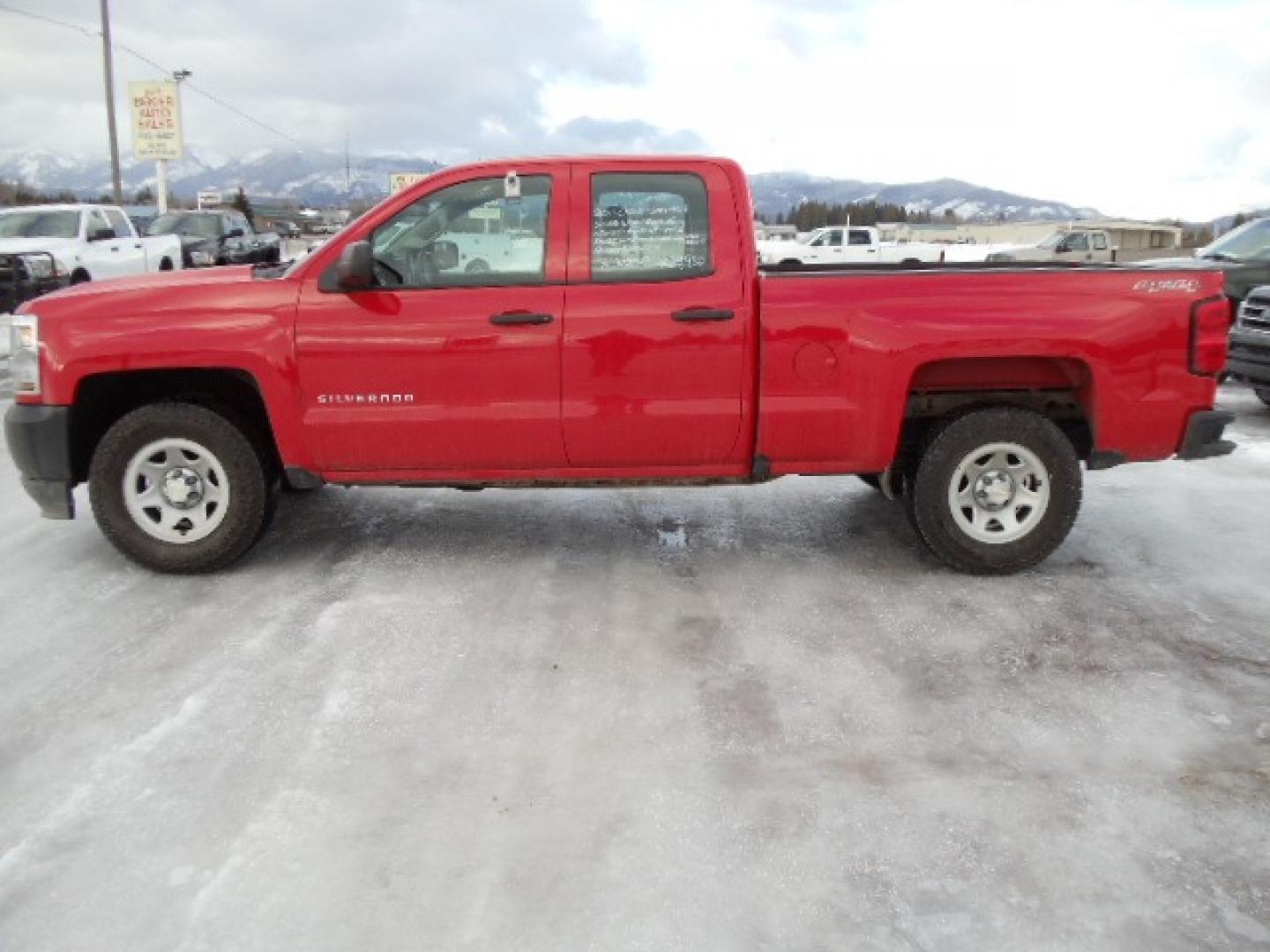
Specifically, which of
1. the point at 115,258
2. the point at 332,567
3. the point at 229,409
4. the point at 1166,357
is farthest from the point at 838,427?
the point at 115,258

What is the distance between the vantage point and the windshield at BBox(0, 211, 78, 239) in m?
16.1

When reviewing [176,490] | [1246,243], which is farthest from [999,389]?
[1246,243]

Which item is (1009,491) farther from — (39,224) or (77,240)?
(39,224)

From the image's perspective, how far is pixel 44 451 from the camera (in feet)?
15.8

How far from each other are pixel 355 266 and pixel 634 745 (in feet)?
7.97

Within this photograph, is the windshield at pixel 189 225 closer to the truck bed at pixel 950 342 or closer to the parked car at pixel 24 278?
the parked car at pixel 24 278

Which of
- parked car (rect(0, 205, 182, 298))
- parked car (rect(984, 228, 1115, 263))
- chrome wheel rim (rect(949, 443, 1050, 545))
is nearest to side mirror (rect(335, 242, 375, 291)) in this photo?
chrome wheel rim (rect(949, 443, 1050, 545))

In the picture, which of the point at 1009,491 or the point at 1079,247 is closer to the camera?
the point at 1009,491

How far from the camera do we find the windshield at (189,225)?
79.4 feet

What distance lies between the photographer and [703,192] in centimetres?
484

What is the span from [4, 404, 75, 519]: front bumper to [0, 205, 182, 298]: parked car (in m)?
10.4

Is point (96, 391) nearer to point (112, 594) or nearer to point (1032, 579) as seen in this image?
point (112, 594)

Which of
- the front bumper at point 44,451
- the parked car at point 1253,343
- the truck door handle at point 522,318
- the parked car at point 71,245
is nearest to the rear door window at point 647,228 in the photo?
the truck door handle at point 522,318

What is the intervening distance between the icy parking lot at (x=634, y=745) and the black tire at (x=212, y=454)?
0.50ft
